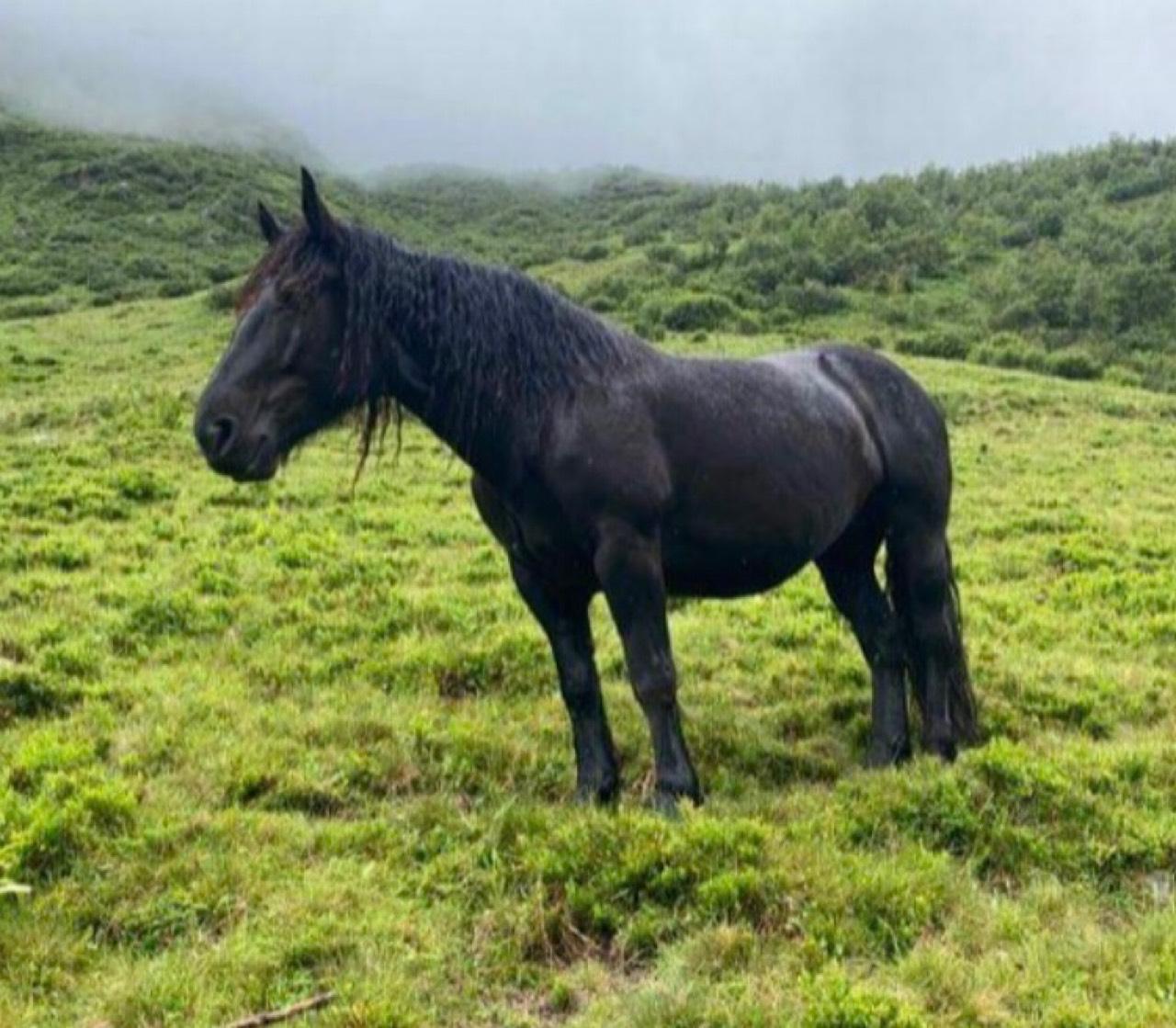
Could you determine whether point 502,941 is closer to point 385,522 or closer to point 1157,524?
point 385,522

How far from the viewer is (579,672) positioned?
5.84 metres

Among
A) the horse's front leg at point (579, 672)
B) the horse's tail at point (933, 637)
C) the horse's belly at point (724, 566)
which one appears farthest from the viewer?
the horse's tail at point (933, 637)

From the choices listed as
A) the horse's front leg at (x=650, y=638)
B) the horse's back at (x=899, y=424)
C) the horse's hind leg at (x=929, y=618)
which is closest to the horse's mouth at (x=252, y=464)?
the horse's front leg at (x=650, y=638)

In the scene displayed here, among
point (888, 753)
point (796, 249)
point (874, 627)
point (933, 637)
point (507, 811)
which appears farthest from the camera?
point (796, 249)

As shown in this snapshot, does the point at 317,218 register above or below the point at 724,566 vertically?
above

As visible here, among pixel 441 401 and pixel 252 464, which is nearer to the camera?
pixel 252 464

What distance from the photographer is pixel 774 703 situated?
732 centimetres

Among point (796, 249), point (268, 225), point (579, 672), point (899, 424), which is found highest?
point (268, 225)

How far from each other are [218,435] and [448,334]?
1.09m

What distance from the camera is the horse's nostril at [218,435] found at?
485 cm

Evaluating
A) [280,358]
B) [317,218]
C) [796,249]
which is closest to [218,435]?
[280,358]

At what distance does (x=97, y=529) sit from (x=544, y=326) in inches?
293

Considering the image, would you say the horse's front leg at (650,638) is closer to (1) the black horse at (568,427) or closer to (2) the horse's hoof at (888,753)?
(1) the black horse at (568,427)

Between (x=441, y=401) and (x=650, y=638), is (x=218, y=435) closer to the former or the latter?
(x=441, y=401)
